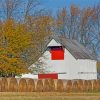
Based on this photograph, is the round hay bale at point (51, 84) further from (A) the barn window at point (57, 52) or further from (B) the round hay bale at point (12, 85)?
(A) the barn window at point (57, 52)

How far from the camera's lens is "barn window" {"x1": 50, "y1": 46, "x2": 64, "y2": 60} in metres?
81.8

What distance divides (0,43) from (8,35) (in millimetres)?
1752

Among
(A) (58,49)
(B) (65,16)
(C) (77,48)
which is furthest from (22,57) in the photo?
(B) (65,16)

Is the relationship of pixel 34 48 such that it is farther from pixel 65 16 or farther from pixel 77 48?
pixel 65 16

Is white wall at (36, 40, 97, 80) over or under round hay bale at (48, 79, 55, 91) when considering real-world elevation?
over

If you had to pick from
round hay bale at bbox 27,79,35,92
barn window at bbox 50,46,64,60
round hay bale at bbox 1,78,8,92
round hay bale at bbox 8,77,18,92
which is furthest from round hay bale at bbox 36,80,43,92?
barn window at bbox 50,46,64,60

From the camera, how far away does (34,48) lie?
81375 mm

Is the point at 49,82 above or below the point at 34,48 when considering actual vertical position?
below

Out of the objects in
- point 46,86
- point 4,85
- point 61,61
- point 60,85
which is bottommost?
point 46,86

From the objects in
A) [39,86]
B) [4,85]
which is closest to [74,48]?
[39,86]

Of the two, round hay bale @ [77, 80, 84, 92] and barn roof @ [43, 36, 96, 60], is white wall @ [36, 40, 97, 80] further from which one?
round hay bale @ [77, 80, 84, 92]

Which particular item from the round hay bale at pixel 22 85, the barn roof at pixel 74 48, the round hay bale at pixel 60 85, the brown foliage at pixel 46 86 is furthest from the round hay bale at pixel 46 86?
the barn roof at pixel 74 48

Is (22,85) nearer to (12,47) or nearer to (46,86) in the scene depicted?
(46,86)

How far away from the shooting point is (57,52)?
81.8 meters
